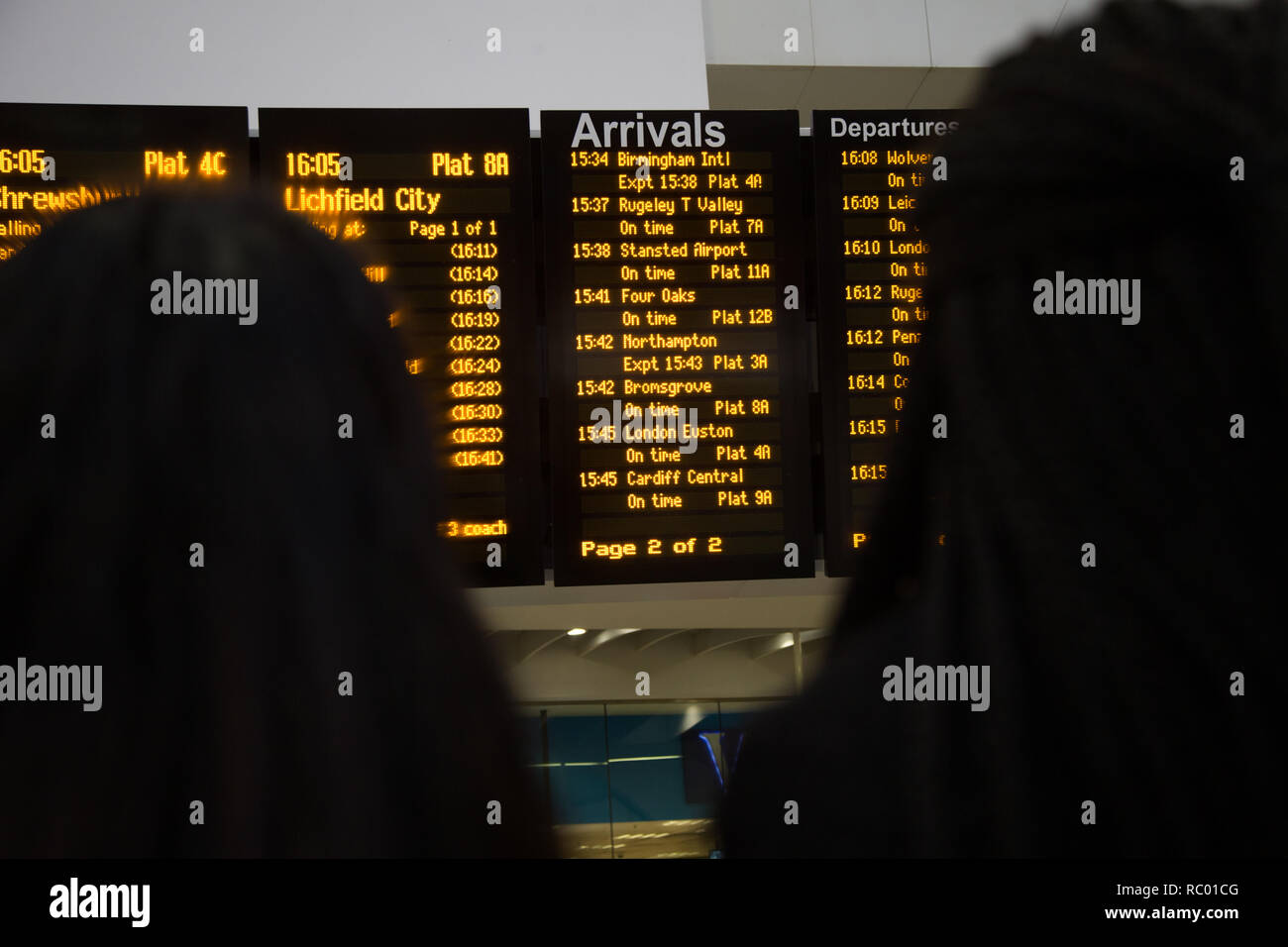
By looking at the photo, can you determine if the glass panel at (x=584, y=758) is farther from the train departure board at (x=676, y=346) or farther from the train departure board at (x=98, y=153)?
the train departure board at (x=98, y=153)

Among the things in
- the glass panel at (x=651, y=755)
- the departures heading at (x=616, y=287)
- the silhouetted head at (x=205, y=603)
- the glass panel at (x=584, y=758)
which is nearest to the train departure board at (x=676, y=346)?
the departures heading at (x=616, y=287)

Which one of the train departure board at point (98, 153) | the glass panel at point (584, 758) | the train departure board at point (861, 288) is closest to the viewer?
the train departure board at point (98, 153)

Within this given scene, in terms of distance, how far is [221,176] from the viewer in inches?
87.5

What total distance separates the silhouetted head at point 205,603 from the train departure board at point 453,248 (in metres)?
1.68

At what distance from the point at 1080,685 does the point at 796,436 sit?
6.24 feet

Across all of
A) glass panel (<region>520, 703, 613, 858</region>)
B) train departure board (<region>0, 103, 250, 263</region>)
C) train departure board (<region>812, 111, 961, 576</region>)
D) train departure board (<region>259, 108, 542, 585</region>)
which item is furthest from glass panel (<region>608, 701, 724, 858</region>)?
train departure board (<region>0, 103, 250, 263</region>)

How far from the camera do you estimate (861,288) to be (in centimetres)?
238

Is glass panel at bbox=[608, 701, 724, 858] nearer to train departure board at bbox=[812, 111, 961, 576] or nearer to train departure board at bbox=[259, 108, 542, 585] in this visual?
train departure board at bbox=[812, 111, 961, 576]

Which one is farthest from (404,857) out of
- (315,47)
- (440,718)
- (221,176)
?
(315,47)

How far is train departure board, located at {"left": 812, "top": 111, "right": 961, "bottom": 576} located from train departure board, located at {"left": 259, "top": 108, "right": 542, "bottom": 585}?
26.7 inches

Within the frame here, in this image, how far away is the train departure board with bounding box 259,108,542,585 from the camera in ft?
7.34

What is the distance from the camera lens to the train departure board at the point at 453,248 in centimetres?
224

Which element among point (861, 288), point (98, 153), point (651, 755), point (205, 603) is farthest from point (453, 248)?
point (651, 755)

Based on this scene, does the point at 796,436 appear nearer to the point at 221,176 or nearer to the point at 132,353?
the point at 221,176
